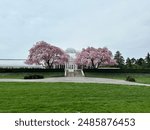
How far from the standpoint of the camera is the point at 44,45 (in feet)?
172

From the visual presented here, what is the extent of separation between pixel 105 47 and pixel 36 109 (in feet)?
164

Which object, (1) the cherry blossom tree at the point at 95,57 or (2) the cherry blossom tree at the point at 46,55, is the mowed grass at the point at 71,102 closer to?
(2) the cherry blossom tree at the point at 46,55

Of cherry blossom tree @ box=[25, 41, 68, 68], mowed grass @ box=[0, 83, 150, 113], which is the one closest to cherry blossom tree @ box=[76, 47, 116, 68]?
cherry blossom tree @ box=[25, 41, 68, 68]

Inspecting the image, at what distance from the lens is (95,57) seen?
56.1 m

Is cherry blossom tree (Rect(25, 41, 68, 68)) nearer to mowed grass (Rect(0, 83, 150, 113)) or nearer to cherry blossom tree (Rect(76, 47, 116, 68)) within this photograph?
cherry blossom tree (Rect(76, 47, 116, 68))

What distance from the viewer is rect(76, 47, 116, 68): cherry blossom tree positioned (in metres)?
55.9

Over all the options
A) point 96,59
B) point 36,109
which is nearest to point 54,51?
point 96,59

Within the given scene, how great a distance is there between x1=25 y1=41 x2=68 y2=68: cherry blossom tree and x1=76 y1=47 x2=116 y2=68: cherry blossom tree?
15.8ft

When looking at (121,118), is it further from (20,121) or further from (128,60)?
(128,60)

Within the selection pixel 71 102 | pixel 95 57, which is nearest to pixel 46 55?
pixel 95 57

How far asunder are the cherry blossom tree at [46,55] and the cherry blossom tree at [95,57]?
15.8 feet

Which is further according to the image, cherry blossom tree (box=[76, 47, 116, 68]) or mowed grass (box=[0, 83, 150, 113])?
cherry blossom tree (box=[76, 47, 116, 68])

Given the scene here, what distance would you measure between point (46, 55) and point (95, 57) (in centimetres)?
947

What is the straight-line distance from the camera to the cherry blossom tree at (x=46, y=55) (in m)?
52.0
